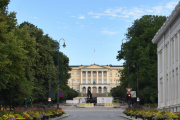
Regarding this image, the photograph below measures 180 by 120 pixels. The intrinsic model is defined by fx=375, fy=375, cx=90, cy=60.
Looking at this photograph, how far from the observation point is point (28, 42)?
157 ft

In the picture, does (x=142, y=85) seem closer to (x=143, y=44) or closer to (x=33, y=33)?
(x=143, y=44)

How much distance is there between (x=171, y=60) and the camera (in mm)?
42812

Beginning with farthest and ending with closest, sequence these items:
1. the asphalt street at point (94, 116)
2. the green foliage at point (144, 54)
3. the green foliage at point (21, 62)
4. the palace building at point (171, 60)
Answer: the green foliage at point (144, 54) → the asphalt street at point (94, 116) → the palace building at point (171, 60) → the green foliage at point (21, 62)

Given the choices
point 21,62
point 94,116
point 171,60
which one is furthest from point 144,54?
point 21,62

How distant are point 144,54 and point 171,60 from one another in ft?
65.7

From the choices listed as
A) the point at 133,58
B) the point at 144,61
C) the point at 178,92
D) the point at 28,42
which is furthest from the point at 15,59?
the point at 133,58

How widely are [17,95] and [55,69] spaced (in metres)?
27.1

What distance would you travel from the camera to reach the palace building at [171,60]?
38.5 m

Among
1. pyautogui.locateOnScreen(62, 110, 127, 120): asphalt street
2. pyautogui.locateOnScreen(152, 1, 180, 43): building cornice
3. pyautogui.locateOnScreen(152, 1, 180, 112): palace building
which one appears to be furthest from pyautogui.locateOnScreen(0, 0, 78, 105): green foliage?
pyautogui.locateOnScreen(152, 1, 180, 112): palace building

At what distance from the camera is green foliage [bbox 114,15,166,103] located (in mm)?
63188

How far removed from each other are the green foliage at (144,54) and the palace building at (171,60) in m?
10.6

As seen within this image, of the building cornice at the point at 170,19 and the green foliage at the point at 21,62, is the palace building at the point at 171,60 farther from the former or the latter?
the green foliage at the point at 21,62

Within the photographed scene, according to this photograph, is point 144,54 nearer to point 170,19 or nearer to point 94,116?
point 94,116

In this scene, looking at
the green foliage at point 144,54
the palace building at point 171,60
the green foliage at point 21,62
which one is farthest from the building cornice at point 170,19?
the green foliage at point 21,62
